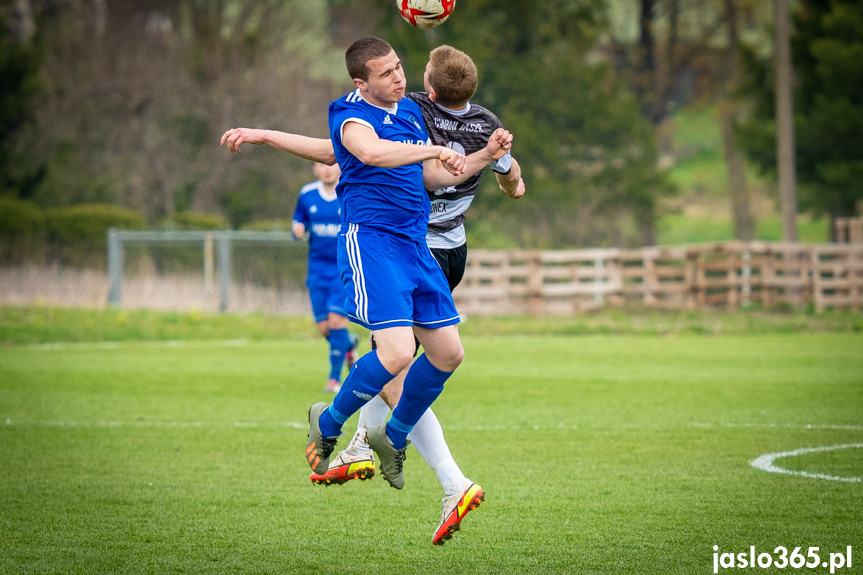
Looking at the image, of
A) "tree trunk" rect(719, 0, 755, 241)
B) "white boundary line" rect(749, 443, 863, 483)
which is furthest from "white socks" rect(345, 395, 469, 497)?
"tree trunk" rect(719, 0, 755, 241)

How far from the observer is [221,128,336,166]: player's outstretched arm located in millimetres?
5059

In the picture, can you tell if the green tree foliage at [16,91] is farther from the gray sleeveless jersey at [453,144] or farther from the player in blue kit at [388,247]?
the player in blue kit at [388,247]

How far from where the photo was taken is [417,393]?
199 inches

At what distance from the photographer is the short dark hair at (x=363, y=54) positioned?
4.86 metres

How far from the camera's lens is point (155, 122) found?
32.4 meters

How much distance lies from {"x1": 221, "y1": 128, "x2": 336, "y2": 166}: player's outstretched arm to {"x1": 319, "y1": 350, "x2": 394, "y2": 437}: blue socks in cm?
110

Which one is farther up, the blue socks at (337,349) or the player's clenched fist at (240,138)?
the player's clenched fist at (240,138)

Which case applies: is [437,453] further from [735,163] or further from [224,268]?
[735,163]

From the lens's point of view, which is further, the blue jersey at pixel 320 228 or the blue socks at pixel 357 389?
the blue jersey at pixel 320 228

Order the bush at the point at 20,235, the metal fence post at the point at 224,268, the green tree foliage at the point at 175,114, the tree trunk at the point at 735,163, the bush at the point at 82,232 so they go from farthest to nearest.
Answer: the tree trunk at the point at 735,163 → the green tree foliage at the point at 175,114 → the bush at the point at 82,232 → the bush at the point at 20,235 → the metal fence post at the point at 224,268

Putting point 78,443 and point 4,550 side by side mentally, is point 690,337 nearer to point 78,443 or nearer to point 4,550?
point 78,443

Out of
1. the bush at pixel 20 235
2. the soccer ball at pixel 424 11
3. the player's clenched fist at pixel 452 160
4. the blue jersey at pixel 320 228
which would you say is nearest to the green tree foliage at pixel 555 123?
the bush at pixel 20 235

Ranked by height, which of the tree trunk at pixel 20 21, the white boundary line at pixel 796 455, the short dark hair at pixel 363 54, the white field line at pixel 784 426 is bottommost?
the white boundary line at pixel 796 455

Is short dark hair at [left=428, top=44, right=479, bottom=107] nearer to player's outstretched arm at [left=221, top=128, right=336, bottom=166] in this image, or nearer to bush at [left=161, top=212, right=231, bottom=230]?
player's outstretched arm at [left=221, top=128, right=336, bottom=166]
